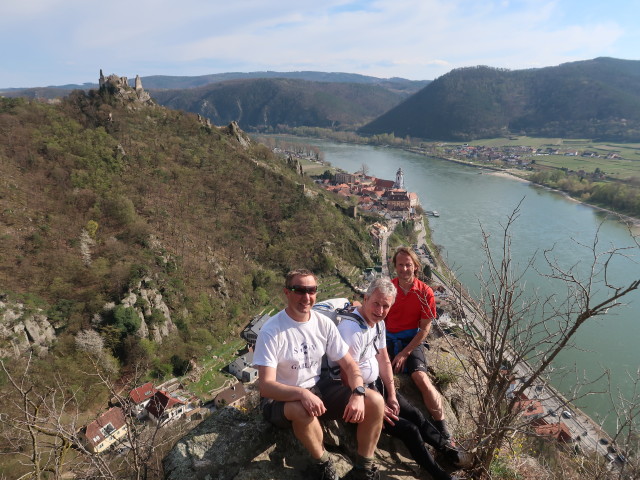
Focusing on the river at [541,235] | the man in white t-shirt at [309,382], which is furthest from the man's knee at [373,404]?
the river at [541,235]

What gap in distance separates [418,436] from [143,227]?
52.3ft

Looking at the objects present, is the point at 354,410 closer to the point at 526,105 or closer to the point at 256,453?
the point at 256,453

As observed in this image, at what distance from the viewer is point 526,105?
315ft

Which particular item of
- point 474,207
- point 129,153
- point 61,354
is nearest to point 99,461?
point 61,354

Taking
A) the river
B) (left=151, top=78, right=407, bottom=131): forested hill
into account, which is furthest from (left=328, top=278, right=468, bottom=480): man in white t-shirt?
(left=151, top=78, right=407, bottom=131): forested hill

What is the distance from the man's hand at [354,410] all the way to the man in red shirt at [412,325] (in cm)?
89

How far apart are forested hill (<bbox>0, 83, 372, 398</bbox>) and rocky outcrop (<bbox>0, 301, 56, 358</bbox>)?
8 centimetres

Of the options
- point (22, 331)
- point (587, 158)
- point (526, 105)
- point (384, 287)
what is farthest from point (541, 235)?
point (526, 105)

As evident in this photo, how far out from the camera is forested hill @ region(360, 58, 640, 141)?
261 ft

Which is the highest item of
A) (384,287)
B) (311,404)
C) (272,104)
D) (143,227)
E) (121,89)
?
(272,104)

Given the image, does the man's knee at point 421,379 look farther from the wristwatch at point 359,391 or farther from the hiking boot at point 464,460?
the wristwatch at point 359,391

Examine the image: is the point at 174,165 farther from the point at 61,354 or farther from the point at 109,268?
the point at 61,354

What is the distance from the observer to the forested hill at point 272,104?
118 meters

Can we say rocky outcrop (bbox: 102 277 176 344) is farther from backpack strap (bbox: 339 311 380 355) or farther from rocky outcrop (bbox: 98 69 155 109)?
rocky outcrop (bbox: 98 69 155 109)
